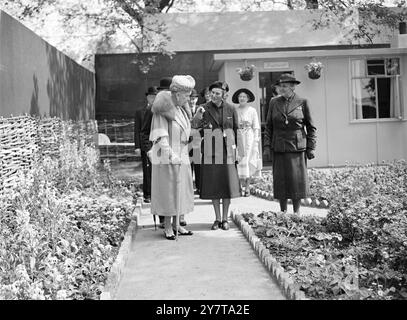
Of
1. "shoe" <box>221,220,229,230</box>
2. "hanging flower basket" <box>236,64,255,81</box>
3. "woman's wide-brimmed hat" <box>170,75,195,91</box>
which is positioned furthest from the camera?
"hanging flower basket" <box>236,64,255,81</box>

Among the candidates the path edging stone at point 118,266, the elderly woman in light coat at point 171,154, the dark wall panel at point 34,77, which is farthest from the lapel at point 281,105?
the dark wall panel at point 34,77

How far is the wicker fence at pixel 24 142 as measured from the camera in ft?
25.8

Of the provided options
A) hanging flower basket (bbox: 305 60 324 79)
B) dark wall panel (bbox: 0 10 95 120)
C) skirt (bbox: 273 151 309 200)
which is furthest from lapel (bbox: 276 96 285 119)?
hanging flower basket (bbox: 305 60 324 79)

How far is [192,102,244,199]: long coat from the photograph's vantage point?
779 cm

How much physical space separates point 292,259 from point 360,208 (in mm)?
1355

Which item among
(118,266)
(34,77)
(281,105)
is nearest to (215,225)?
(281,105)

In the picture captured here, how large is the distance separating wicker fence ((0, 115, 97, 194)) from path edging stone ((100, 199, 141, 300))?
1716 millimetres

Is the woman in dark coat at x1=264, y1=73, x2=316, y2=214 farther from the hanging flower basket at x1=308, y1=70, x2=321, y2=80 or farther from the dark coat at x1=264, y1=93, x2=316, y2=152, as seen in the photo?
the hanging flower basket at x1=308, y1=70, x2=321, y2=80

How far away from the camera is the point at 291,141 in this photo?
7781mm

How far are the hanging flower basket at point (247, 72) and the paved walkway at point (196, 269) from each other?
6.91m

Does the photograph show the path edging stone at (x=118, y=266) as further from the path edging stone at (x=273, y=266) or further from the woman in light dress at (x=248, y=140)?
the woman in light dress at (x=248, y=140)
